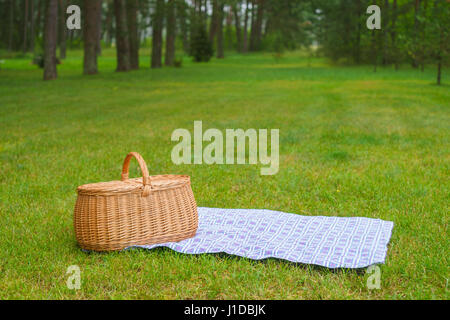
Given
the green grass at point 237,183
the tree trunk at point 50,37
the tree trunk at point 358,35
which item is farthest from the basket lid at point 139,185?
the tree trunk at point 358,35

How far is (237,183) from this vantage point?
215 inches

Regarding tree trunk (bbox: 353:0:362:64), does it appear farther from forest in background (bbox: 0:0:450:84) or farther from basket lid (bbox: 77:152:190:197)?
basket lid (bbox: 77:152:190:197)

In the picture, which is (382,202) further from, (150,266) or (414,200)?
(150,266)

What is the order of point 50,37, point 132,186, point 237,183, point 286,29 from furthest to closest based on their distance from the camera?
point 286,29 → point 50,37 → point 237,183 → point 132,186

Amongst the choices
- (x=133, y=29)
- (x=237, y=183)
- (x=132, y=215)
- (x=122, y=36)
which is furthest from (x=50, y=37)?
(x=132, y=215)

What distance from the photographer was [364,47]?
29.6 meters

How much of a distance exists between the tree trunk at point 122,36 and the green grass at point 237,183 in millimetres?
11892

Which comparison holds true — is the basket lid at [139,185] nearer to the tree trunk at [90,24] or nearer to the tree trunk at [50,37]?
the tree trunk at [50,37]

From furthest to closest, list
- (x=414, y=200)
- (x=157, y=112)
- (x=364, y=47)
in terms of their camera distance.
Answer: (x=364, y=47) < (x=157, y=112) < (x=414, y=200)

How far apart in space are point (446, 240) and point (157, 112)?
887cm

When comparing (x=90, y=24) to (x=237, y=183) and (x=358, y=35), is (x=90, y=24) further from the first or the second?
(x=237, y=183)

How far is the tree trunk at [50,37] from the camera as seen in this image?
19.1 metres

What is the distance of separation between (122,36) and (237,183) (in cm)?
2125
